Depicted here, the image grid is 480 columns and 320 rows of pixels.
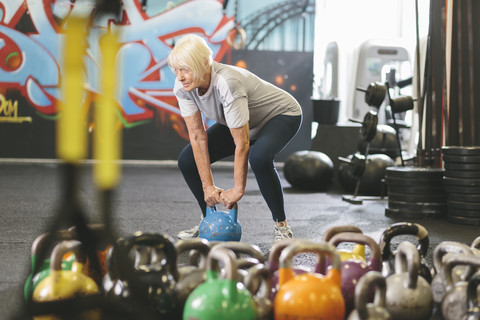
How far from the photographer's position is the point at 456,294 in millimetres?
1613

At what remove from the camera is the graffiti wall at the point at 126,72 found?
8172mm

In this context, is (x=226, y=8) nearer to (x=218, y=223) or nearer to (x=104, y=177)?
(x=218, y=223)

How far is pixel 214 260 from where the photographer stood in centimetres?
149

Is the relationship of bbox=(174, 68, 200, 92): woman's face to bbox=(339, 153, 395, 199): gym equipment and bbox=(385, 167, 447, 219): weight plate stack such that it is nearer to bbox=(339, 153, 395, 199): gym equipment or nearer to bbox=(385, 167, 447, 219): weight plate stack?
bbox=(385, 167, 447, 219): weight plate stack

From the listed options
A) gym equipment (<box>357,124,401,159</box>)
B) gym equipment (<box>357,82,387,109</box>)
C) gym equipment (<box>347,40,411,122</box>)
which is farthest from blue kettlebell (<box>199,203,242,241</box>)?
gym equipment (<box>347,40,411,122</box>)

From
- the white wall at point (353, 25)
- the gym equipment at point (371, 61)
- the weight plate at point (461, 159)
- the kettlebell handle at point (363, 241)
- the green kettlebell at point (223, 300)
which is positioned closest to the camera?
the green kettlebell at point (223, 300)

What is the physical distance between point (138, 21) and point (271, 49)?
6.55 ft

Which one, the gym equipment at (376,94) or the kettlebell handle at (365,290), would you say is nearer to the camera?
the kettlebell handle at (365,290)

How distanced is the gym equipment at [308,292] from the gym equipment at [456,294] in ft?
1.17

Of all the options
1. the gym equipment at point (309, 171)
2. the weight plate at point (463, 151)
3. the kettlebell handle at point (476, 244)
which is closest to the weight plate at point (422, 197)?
the weight plate at point (463, 151)

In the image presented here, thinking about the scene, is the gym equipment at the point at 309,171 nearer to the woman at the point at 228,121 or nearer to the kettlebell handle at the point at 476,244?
the woman at the point at 228,121

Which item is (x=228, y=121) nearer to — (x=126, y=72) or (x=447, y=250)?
(x=447, y=250)

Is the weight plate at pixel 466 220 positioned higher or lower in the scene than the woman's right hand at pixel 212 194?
lower

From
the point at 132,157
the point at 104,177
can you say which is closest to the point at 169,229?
the point at 104,177
